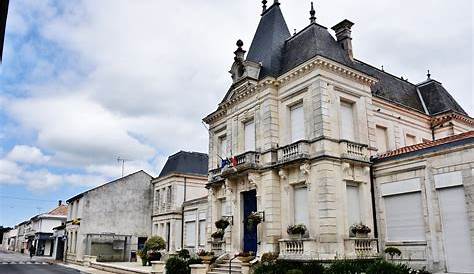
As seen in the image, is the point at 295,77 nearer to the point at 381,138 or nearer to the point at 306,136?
the point at 306,136

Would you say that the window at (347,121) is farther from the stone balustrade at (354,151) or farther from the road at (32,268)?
the road at (32,268)

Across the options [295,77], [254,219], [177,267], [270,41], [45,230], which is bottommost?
[177,267]

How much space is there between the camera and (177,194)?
30.5 metres

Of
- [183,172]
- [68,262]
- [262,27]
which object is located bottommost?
[68,262]

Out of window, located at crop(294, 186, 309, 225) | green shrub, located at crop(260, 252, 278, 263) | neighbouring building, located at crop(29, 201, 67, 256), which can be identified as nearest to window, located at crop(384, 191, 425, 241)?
window, located at crop(294, 186, 309, 225)

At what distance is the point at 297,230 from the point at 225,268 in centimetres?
360

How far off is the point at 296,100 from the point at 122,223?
20211 mm

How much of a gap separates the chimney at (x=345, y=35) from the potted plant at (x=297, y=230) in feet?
26.7

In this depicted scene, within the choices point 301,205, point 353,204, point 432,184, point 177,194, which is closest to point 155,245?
point 177,194

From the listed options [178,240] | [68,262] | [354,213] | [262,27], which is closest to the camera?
[354,213]

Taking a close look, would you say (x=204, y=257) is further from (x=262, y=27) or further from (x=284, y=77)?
(x=262, y=27)

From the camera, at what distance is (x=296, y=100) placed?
1678 cm

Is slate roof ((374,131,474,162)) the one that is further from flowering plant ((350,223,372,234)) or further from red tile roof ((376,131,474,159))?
flowering plant ((350,223,372,234))

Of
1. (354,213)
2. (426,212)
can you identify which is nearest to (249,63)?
(354,213)
